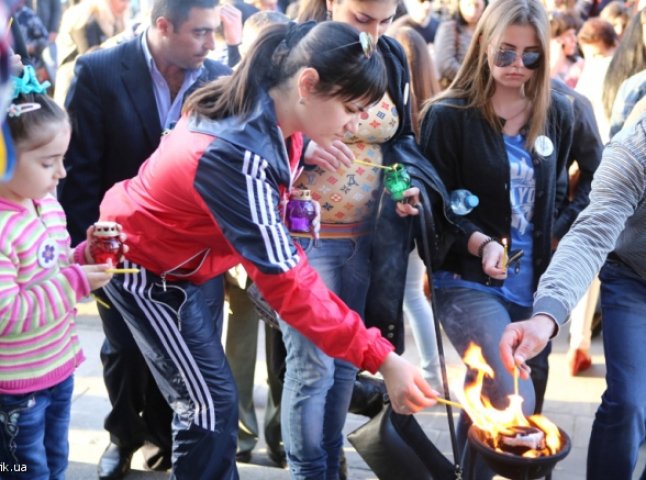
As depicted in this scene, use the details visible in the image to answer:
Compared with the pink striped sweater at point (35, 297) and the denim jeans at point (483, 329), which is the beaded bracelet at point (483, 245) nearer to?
the denim jeans at point (483, 329)

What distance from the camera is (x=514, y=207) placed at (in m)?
3.33

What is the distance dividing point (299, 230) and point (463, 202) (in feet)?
2.52

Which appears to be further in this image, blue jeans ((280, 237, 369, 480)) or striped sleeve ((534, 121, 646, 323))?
blue jeans ((280, 237, 369, 480))

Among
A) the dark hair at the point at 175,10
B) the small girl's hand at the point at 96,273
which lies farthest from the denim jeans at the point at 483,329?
the dark hair at the point at 175,10

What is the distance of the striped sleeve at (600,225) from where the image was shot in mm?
2656

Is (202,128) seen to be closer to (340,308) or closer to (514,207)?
(340,308)

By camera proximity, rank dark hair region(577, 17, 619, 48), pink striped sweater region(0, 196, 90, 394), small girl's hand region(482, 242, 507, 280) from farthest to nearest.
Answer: dark hair region(577, 17, 619, 48)
small girl's hand region(482, 242, 507, 280)
pink striped sweater region(0, 196, 90, 394)

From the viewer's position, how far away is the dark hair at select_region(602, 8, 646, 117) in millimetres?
4281

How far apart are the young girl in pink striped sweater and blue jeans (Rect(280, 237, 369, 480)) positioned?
79 centimetres

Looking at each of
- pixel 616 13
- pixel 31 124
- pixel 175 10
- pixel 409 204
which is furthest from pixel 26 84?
pixel 616 13

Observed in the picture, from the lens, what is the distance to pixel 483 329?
3137 mm

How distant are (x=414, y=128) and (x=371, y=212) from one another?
0.65 metres

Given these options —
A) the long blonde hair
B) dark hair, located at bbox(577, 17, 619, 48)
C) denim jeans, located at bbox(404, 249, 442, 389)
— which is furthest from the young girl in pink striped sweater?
dark hair, located at bbox(577, 17, 619, 48)

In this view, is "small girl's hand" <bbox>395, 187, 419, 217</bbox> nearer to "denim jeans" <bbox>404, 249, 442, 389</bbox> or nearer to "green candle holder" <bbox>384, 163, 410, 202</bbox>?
"green candle holder" <bbox>384, 163, 410, 202</bbox>
